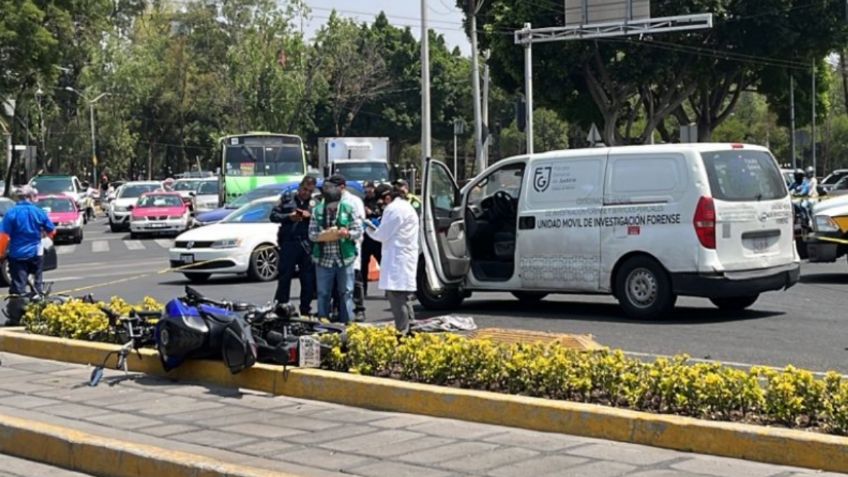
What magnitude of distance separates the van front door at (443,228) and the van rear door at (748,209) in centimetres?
305

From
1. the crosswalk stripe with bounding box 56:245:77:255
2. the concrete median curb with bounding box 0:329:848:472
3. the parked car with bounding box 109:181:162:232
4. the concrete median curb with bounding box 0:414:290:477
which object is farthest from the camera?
the parked car with bounding box 109:181:162:232

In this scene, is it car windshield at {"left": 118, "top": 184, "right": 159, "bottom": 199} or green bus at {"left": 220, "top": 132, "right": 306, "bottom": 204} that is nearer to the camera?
green bus at {"left": 220, "top": 132, "right": 306, "bottom": 204}

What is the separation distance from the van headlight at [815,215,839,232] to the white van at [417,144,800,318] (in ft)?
12.6

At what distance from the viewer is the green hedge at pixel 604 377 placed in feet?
22.7

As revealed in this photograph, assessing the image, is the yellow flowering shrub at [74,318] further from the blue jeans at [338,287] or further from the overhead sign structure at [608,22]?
the overhead sign structure at [608,22]

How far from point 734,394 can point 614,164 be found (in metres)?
6.04

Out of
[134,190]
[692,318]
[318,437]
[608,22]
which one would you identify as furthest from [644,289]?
[134,190]

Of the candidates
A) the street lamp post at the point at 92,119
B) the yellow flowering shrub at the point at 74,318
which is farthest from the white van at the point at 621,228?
the street lamp post at the point at 92,119

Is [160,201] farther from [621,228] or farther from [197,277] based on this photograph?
[621,228]

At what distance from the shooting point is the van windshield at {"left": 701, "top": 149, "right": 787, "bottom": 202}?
12.3 metres

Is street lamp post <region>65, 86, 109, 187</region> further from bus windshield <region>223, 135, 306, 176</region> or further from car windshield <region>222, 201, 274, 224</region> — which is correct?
car windshield <region>222, 201, 274, 224</region>

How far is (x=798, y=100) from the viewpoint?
2025 inches

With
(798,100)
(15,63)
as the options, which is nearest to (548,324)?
(15,63)

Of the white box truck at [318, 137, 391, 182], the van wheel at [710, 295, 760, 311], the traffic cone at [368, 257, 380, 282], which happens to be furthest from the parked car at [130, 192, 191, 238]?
the van wheel at [710, 295, 760, 311]
